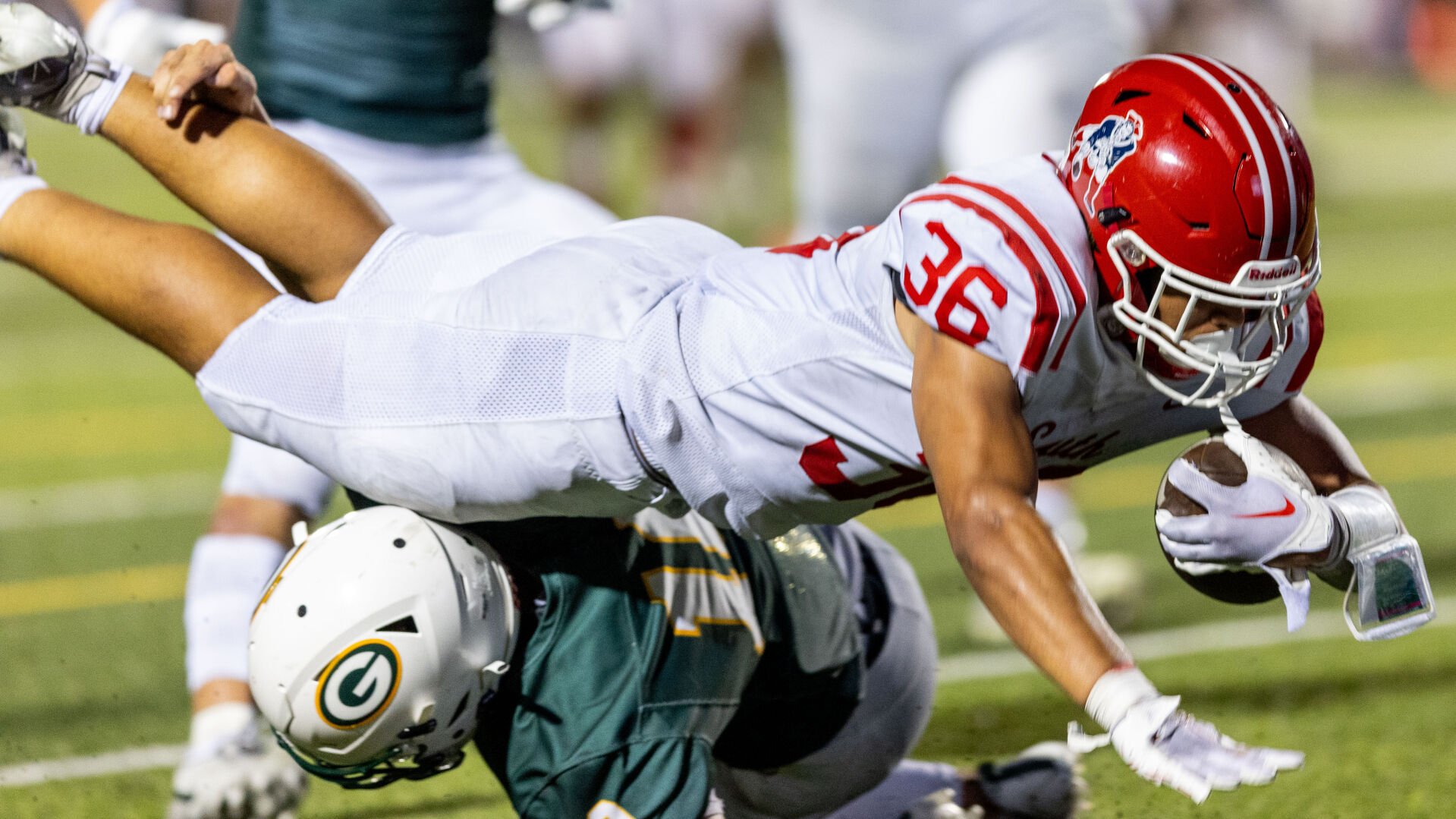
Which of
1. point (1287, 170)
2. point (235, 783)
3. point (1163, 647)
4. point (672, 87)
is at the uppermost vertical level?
point (1287, 170)

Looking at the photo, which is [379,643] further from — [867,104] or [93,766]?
[867,104]

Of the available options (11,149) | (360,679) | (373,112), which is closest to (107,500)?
(373,112)

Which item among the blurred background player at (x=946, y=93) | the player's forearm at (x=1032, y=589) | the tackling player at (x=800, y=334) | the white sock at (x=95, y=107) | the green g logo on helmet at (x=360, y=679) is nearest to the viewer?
the player's forearm at (x=1032, y=589)

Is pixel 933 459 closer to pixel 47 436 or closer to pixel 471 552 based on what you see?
pixel 471 552

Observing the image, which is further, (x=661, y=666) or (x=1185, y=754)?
(x=661, y=666)

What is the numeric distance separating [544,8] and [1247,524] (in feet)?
7.80

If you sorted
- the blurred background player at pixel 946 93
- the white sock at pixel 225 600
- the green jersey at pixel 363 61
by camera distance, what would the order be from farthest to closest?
the blurred background player at pixel 946 93 < the green jersey at pixel 363 61 < the white sock at pixel 225 600

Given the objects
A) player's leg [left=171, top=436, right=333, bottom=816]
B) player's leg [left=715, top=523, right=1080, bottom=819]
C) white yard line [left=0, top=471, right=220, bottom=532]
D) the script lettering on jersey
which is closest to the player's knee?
player's leg [left=171, top=436, right=333, bottom=816]

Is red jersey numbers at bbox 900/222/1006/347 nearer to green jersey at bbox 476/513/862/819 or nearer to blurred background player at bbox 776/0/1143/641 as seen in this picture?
green jersey at bbox 476/513/862/819

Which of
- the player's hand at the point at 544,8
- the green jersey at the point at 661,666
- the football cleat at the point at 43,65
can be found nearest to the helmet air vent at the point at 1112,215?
the green jersey at the point at 661,666

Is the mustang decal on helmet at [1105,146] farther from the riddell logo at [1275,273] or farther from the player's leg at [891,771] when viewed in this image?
the player's leg at [891,771]

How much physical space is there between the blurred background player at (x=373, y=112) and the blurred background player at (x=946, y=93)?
1004 mm

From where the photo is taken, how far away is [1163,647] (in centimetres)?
440

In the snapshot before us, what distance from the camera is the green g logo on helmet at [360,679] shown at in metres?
2.61
